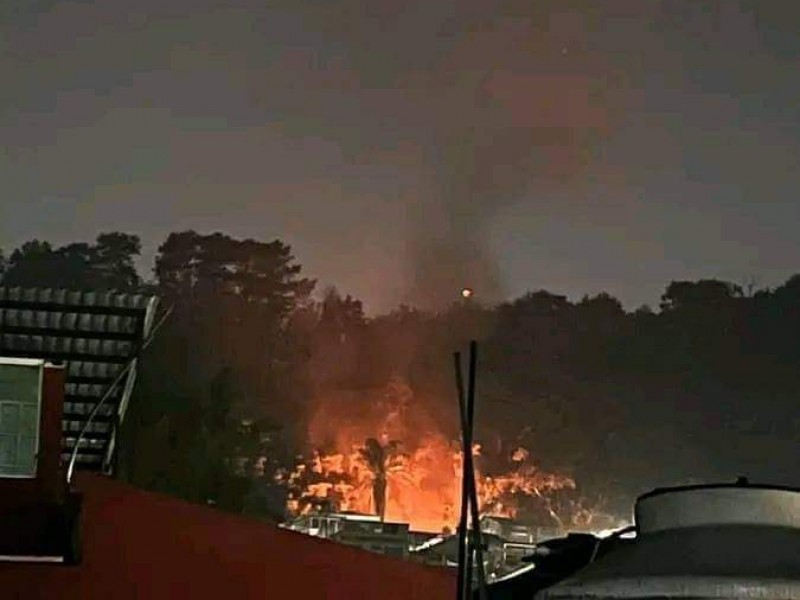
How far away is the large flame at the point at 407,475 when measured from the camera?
20.1ft

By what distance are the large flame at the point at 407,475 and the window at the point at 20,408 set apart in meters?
1.19

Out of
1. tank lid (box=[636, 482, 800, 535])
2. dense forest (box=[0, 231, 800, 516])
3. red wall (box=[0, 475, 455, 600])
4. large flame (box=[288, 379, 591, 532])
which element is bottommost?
red wall (box=[0, 475, 455, 600])

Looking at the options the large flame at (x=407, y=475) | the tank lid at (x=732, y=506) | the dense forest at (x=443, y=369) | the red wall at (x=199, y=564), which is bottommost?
the red wall at (x=199, y=564)

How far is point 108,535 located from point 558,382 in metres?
2.20

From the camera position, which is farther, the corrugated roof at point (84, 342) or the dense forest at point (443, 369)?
the dense forest at point (443, 369)

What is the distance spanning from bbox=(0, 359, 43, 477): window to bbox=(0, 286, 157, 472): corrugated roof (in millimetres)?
364

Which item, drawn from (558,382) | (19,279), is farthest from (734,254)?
(19,279)

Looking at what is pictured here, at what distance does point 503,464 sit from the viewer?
6.22 meters

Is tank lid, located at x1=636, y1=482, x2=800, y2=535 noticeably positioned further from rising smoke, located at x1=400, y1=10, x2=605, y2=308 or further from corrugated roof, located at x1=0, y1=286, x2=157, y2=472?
rising smoke, located at x1=400, y1=10, x2=605, y2=308

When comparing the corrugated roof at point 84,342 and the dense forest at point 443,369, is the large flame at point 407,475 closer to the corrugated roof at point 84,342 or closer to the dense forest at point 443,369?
the dense forest at point 443,369

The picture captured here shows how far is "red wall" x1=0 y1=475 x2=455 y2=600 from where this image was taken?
554cm

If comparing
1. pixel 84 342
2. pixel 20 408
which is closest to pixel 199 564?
pixel 20 408

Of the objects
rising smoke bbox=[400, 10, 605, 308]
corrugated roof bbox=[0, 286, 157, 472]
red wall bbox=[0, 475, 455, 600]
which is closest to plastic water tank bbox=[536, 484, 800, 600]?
red wall bbox=[0, 475, 455, 600]

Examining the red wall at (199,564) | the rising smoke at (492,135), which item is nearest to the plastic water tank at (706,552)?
the red wall at (199,564)
